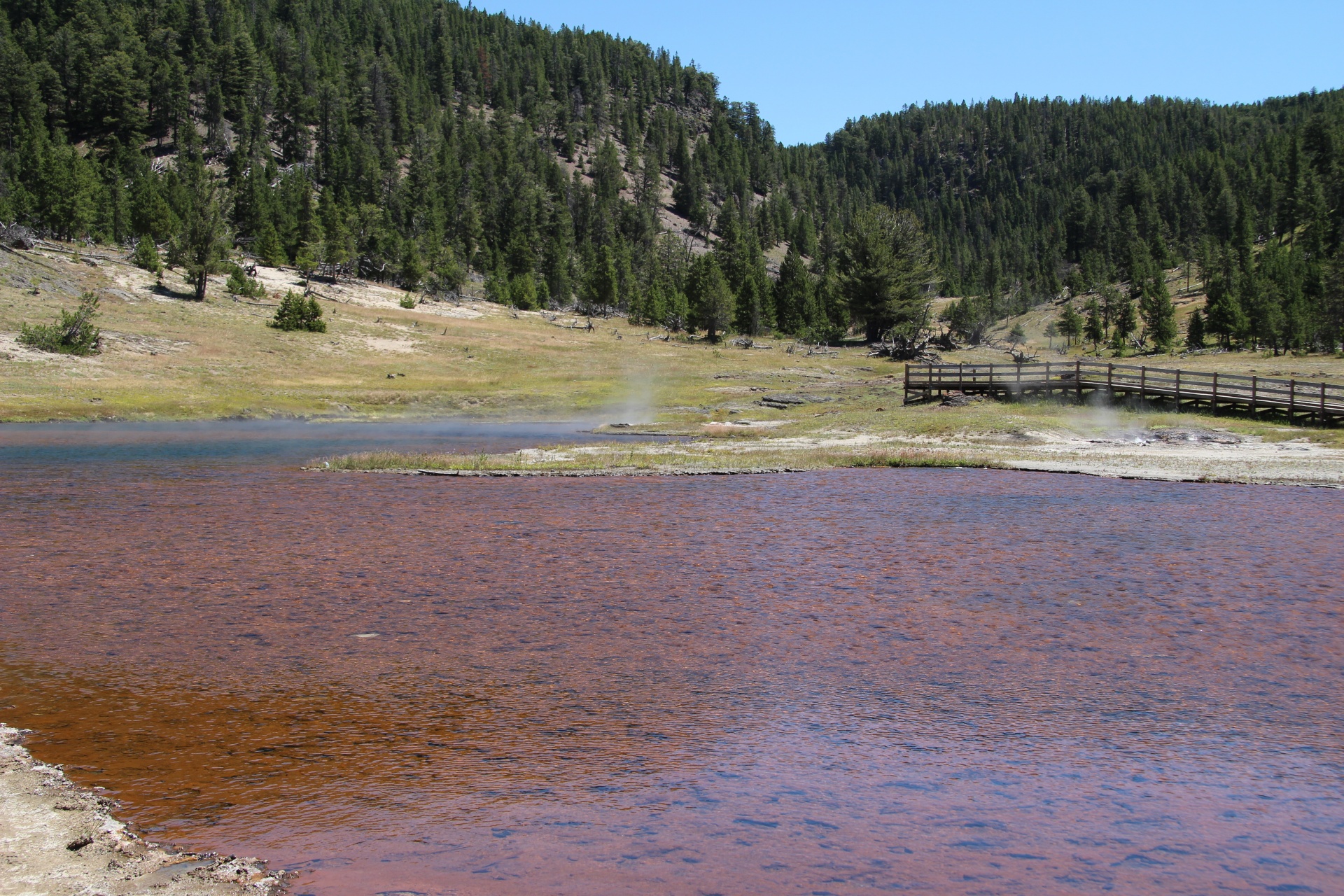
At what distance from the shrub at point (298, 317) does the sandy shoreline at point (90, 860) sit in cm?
7481

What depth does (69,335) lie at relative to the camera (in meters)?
59.8

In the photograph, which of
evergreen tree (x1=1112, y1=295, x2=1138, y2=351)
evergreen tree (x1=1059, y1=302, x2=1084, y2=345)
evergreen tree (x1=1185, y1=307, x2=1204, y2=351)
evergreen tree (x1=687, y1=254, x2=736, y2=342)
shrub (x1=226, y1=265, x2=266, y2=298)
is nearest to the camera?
shrub (x1=226, y1=265, x2=266, y2=298)

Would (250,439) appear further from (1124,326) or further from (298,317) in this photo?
(1124,326)

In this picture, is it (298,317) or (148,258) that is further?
(148,258)

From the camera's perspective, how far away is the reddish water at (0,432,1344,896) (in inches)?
274

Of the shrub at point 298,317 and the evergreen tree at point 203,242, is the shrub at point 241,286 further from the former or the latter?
the shrub at point 298,317

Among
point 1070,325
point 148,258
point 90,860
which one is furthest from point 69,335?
point 1070,325

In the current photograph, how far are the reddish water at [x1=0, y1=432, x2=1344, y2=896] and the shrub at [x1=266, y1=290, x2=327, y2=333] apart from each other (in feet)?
196

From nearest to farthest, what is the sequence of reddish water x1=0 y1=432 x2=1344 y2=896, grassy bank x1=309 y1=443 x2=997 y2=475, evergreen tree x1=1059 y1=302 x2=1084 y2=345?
reddish water x1=0 y1=432 x2=1344 y2=896, grassy bank x1=309 y1=443 x2=997 y2=475, evergreen tree x1=1059 y1=302 x2=1084 y2=345

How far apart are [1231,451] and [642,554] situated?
24.2 meters

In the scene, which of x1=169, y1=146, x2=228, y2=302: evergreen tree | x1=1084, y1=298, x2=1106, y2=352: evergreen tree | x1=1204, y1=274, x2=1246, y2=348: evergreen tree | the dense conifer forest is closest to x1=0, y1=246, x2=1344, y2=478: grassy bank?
x1=169, y1=146, x2=228, y2=302: evergreen tree

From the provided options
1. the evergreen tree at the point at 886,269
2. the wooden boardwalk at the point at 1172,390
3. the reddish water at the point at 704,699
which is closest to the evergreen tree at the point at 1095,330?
the evergreen tree at the point at 886,269

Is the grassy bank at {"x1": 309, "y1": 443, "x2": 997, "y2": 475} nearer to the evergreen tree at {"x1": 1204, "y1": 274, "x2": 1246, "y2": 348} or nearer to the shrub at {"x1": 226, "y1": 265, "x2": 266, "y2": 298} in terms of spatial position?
the shrub at {"x1": 226, "y1": 265, "x2": 266, "y2": 298}

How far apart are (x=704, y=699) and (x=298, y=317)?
74.9 metres
